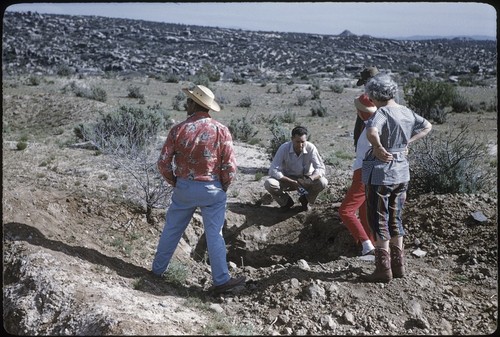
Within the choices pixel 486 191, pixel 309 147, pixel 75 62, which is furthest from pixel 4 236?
pixel 75 62

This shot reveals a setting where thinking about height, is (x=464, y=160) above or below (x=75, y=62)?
above

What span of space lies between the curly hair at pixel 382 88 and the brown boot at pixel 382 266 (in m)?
1.26

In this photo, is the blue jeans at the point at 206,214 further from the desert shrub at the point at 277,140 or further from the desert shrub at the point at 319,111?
the desert shrub at the point at 319,111

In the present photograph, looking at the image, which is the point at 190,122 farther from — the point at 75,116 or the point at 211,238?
the point at 75,116

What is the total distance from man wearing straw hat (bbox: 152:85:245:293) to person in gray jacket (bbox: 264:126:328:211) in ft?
7.22

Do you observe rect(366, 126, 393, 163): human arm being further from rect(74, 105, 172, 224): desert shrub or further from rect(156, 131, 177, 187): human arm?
rect(74, 105, 172, 224): desert shrub

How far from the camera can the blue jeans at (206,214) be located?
4.87 m

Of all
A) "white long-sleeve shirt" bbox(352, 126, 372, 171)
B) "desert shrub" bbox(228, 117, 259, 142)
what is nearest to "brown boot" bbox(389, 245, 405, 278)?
"white long-sleeve shirt" bbox(352, 126, 372, 171)

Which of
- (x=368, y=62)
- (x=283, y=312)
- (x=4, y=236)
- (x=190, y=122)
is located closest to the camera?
(x=283, y=312)

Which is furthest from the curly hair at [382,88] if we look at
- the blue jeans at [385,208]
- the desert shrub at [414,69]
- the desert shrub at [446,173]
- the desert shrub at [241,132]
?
the desert shrub at [414,69]

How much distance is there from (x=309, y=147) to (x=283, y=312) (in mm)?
2973

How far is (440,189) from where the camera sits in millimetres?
7457

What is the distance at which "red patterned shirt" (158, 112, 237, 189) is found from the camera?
189 inches

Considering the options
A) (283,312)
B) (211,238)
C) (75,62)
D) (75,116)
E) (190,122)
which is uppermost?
(190,122)
